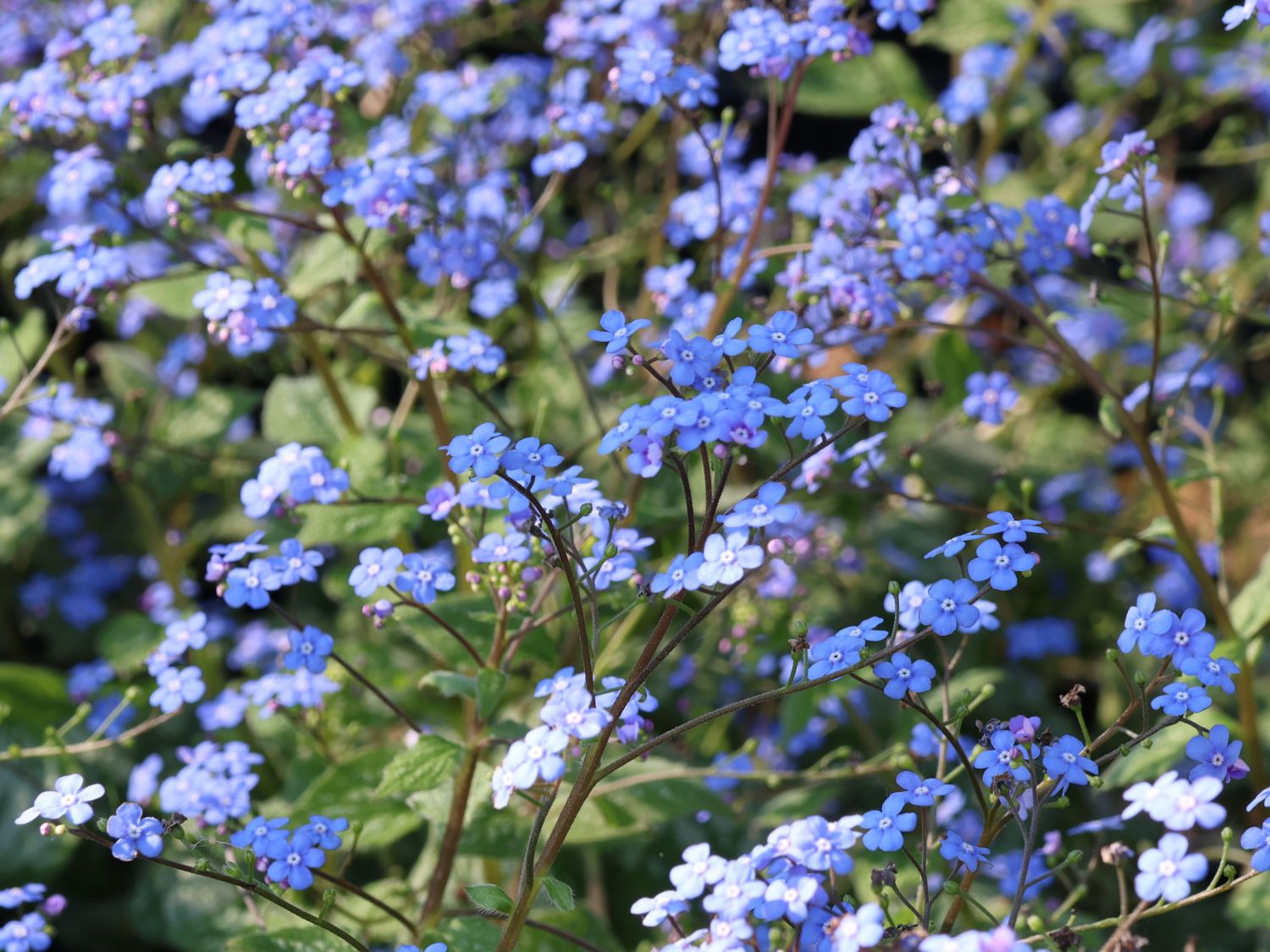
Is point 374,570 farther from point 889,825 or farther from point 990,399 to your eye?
point 990,399

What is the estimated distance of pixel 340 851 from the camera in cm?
335

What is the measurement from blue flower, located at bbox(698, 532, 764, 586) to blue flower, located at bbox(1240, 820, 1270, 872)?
2.42 feet

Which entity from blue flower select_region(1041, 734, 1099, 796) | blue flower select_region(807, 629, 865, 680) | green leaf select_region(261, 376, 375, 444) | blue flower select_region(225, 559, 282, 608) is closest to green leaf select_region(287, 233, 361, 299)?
green leaf select_region(261, 376, 375, 444)

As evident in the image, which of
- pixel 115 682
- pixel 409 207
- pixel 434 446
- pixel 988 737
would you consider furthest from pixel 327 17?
pixel 988 737

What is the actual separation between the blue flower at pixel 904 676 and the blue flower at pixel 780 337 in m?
0.48

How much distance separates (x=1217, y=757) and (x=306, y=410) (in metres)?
2.46

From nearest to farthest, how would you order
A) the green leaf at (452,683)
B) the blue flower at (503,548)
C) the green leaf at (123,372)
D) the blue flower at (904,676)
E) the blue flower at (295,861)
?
the blue flower at (904,676) → the blue flower at (295,861) → the blue flower at (503,548) → the green leaf at (452,683) → the green leaf at (123,372)

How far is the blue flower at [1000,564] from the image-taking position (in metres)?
1.90

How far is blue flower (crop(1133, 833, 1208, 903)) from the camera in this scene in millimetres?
1649

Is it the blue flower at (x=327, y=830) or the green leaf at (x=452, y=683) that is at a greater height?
the green leaf at (x=452, y=683)

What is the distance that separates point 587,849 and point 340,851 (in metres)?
0.67

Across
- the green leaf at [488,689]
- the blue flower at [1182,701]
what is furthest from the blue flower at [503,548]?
the blue flower at [1182,701]

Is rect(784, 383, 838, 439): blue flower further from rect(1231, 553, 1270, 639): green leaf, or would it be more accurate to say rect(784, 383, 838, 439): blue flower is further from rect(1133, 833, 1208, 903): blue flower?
rect(1231, 553, 1270, 639): green leaf

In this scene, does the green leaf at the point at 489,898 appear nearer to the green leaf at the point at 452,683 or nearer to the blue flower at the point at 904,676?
Answer: the green leaf at the point at 452,683
